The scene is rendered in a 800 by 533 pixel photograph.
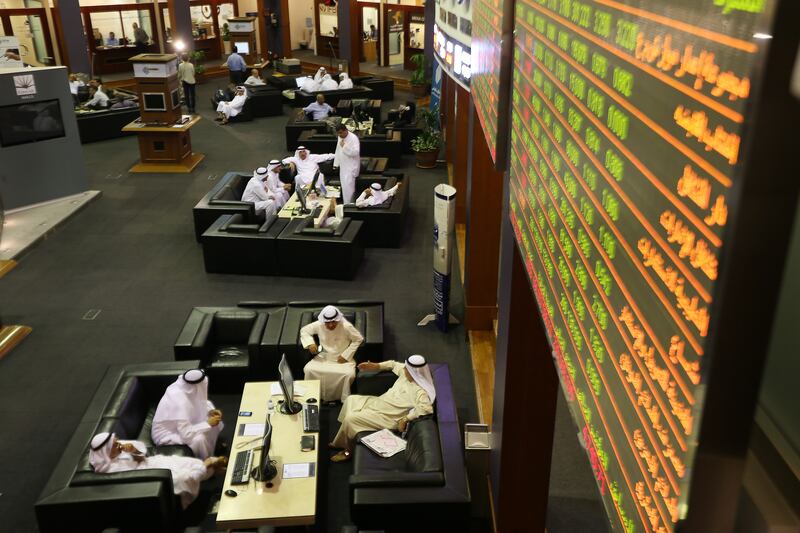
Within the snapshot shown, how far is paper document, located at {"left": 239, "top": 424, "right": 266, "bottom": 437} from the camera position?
6133 mm

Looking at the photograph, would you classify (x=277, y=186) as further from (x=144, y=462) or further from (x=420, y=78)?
(x=420, y=78)

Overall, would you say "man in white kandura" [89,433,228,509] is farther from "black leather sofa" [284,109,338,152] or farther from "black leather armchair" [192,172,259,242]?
"black leather sofa" [284,109,338,152]

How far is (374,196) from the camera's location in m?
11.0

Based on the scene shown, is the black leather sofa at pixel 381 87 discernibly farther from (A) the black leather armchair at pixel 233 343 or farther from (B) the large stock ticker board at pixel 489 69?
(B) the large stock ticker board at pixel 489 69

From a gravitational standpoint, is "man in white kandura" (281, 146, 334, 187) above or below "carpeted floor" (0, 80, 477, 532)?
above

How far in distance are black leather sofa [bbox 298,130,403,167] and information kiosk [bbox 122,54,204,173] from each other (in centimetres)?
246

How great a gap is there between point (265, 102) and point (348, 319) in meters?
12.4

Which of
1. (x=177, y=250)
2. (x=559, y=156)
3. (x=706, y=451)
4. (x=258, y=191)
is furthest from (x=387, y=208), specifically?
(x=706, y=451)

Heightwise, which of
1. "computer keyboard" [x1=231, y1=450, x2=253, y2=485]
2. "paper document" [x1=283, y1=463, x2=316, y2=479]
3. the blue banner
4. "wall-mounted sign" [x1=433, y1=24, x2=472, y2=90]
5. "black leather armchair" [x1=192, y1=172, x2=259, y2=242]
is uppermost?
"wall-mounted sign" [x1=433, y1=24, x2=472, y2=90]

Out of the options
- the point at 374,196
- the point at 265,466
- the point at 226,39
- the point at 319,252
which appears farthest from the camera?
the point at 226,39

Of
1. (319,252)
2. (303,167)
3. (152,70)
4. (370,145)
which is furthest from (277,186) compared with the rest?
(152,70)

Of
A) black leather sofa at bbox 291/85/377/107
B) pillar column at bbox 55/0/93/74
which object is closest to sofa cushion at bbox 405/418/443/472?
black leather sofa at bbox 291/85/377/107

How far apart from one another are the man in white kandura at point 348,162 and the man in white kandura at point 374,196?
886mm

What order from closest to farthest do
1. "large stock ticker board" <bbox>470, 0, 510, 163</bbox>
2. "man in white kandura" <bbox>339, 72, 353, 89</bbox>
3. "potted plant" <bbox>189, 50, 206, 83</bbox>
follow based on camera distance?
1. "large stock ticker board" <bbox>470, 0, 510, 163</bbox>
2. "man in white kandura" <bbox>339, 72, 353, 89</bbox>
3. "potted plant" <bbox>189, 50, 206, 83</bbox>
